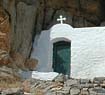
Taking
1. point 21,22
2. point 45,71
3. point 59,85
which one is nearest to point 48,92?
point 59,85

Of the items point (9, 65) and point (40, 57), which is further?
point (40, 57)

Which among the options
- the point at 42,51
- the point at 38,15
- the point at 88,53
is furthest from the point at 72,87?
the point at 38,15

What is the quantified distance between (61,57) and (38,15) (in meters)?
2.74

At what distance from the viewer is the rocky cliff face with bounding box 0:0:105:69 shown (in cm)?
1734

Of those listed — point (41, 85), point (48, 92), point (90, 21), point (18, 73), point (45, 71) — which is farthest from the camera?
point (90, 21)

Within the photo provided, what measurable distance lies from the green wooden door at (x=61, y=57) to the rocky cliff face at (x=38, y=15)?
4.60ft

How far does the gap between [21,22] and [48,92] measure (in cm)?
480

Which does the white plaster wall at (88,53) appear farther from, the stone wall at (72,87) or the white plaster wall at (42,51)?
the white plaster wall at (42,51)

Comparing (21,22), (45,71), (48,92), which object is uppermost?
(21,22)

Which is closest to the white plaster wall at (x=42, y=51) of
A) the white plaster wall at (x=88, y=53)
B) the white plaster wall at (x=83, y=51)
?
the white plaster wall at (x=83, y=51)

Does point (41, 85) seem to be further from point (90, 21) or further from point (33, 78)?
point (90, 21)

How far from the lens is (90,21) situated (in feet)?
68.0

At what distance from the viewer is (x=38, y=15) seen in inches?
756

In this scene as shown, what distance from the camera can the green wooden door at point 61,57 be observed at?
59.5ft
